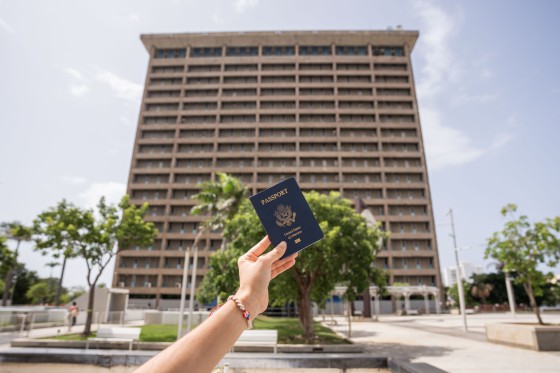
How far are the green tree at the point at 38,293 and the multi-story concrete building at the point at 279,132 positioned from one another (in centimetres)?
1615

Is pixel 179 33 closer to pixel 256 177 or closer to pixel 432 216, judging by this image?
pixel 256 177

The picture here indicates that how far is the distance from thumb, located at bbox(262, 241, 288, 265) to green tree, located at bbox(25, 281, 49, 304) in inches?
2737

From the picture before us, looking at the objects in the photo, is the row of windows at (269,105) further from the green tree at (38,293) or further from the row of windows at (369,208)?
the green tree at (38,293)

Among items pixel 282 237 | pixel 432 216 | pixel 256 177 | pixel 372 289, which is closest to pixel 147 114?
pixel 256 177

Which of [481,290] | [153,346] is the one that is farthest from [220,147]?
[481,290]

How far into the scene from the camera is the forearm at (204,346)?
114cm

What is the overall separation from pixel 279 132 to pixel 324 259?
4772cm

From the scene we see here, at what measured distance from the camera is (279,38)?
6375 cm

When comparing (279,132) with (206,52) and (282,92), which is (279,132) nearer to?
(282,92)

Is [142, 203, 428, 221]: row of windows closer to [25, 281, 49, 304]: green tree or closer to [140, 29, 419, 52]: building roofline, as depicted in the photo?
[25, 281, 49, 304]: green tree

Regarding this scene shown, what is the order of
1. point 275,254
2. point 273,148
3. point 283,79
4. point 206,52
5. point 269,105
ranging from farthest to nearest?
point 206,52 → point 283,79 → point 269,105 → point 273,148 → point 275,254

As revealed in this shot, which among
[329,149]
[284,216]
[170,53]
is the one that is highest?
[170,53]

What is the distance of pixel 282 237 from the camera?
2.11 meters

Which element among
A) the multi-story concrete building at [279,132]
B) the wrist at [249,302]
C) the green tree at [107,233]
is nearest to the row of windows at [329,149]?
the multi-story concrete building at [279,132]
